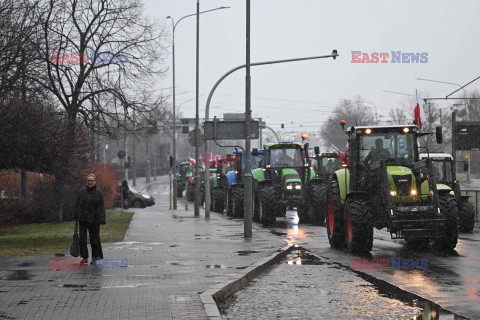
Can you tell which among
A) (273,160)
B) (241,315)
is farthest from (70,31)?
(241,315)

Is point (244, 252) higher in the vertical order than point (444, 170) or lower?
lower

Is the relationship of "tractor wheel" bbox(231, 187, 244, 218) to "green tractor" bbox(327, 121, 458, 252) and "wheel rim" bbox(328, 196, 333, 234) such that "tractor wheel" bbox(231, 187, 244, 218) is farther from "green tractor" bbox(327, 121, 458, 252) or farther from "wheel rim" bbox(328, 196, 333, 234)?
"green tractor" bbox(327, 121, 458, 252)

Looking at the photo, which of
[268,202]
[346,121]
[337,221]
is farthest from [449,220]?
[346,121]

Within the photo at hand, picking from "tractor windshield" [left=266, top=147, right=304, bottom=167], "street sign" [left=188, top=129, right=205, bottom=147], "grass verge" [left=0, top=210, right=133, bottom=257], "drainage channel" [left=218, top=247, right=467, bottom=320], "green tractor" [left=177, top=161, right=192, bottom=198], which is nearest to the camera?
"drainage channel" [left=218, top=247, right=467, bottom=320]

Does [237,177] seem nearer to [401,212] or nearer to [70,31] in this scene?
[70,31]

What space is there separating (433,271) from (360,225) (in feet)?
9.58

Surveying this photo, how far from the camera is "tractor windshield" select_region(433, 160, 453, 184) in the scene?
984 inches

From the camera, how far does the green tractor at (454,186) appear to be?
24547 millimetres

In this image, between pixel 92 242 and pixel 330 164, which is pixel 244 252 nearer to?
pixel 92 242

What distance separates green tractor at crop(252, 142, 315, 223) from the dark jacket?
12.4m

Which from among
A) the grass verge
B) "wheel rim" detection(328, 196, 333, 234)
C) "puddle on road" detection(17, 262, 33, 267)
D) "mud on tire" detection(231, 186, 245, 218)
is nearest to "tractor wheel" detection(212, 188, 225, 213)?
"mud on tire" detection(231, 186, 245, 218)

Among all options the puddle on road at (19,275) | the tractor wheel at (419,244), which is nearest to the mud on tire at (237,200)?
the tractor wheel at (419,244)

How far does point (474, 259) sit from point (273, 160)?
14.2 m

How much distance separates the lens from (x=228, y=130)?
74.9 feet
